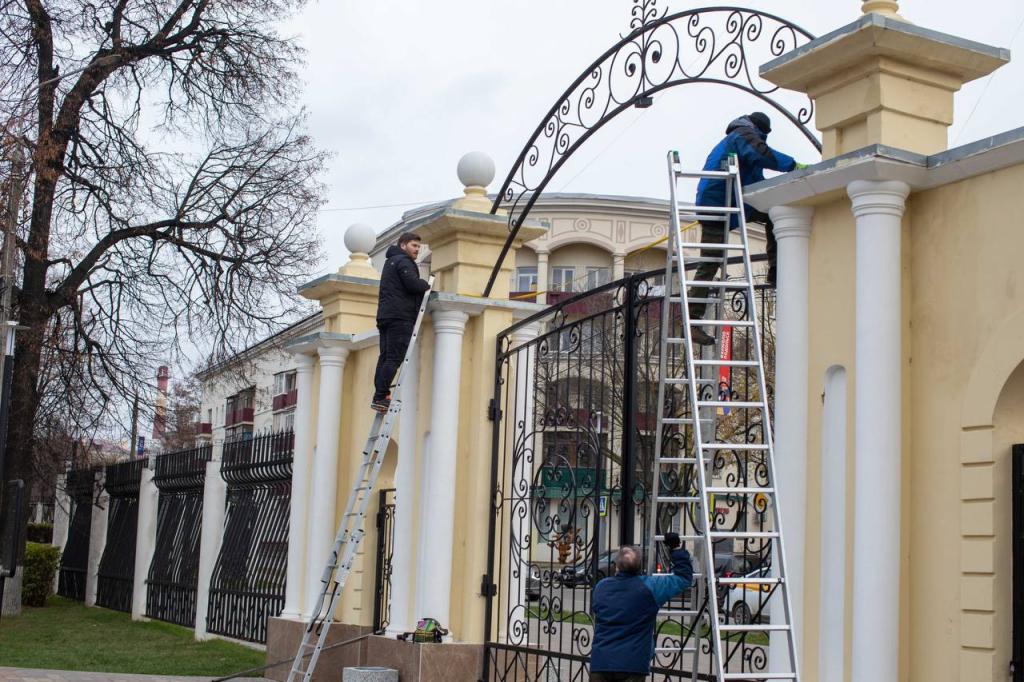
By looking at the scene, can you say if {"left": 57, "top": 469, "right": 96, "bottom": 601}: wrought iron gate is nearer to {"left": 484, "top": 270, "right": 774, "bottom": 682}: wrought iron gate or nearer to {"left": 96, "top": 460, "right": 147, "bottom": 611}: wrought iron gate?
{"left": 96, "top": 460, "right": 147, "bottom": 611}: wrought iron gate

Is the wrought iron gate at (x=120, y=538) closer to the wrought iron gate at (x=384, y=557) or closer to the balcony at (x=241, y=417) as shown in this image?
the wrought iron gate at (x=384, y=557)

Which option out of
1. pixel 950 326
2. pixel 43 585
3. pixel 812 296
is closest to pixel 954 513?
pixel 950 326

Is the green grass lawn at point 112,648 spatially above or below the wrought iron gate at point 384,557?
below

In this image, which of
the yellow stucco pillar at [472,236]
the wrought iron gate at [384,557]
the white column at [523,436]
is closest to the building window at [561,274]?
the wrought iron gate at [384,557]

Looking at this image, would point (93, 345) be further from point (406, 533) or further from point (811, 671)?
point (811, 671)

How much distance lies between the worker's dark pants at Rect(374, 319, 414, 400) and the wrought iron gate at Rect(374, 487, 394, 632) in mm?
1766

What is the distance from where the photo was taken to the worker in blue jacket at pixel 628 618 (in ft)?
21.9

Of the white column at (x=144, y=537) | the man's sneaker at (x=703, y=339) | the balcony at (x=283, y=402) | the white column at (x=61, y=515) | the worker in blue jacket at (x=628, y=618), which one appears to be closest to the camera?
the worker in blue jacket at (x=628, y=618)

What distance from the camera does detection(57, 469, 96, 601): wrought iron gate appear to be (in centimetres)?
2430

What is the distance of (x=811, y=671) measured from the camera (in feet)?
21.7

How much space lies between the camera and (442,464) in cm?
1048

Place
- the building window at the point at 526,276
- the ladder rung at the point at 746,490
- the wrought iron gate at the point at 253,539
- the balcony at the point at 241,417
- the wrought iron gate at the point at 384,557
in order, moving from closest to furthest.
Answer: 1. the ladder rung at the point at 746,490
2. the wrought iron gate at the point at 384,557
3. the wrought iron gate at the point at 253,539
4. the building window at the point at 526,276
5. the balcony at the point at 241,417

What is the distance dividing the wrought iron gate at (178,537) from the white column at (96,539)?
10.7 ft

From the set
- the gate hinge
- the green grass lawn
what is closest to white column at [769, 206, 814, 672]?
the gate hinge
